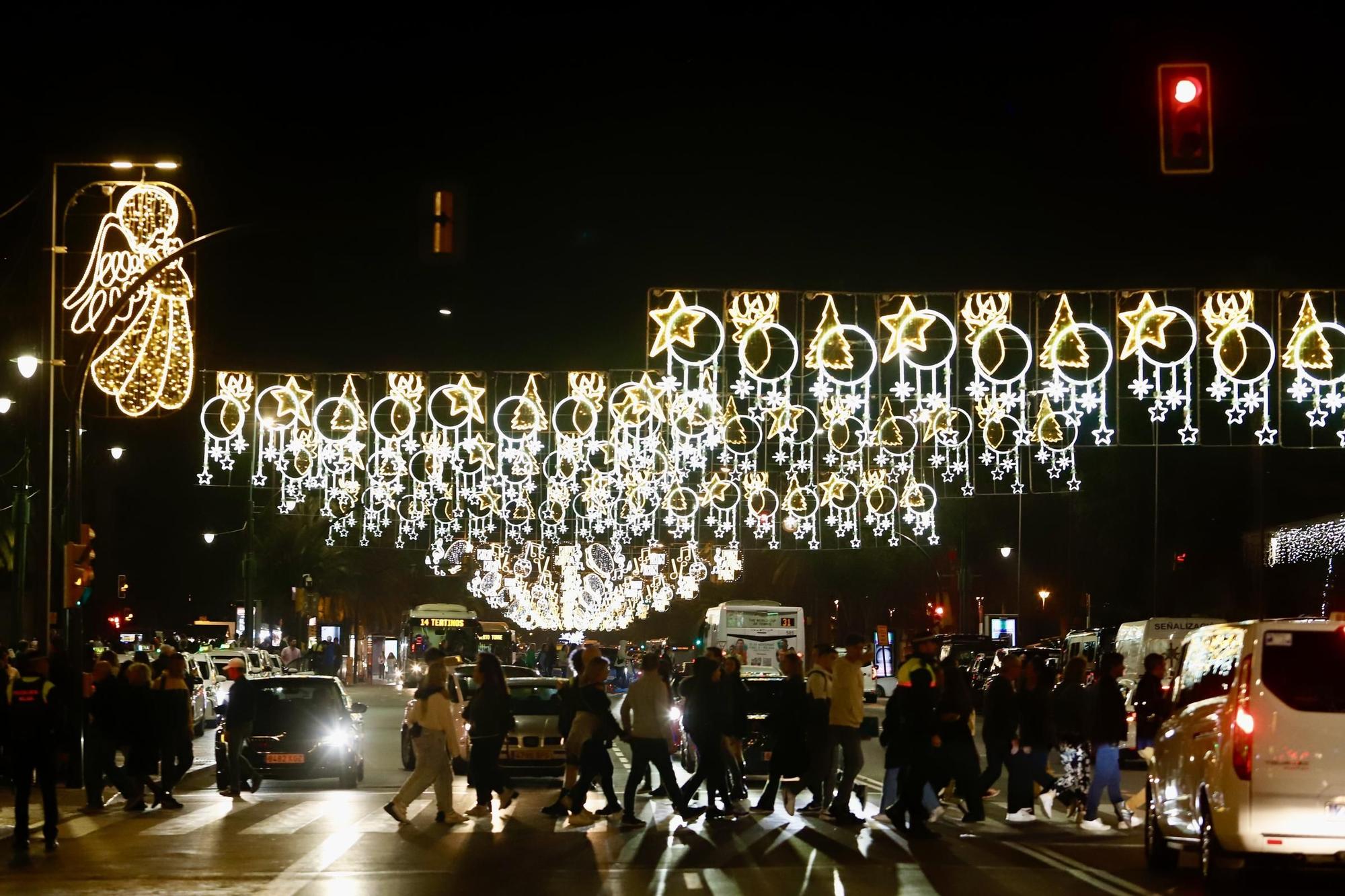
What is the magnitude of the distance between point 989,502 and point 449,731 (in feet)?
185

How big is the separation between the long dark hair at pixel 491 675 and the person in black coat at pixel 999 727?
5.11m

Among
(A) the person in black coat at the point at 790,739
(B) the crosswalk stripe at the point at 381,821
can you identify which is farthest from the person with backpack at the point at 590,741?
(B) the crosswalk stripe at the point at 381,821

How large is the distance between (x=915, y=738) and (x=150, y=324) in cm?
1134

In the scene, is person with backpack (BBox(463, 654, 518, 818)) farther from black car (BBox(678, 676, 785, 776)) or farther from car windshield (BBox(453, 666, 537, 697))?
car windshield (BBox(453, 666, 537, 697))

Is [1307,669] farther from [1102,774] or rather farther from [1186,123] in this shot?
[1102,774]

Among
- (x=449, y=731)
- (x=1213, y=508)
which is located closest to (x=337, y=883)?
(x=449, y=731)

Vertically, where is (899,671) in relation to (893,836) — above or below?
above

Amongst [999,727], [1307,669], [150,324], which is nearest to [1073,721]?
[999,727]

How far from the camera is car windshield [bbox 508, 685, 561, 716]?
82.7 feet

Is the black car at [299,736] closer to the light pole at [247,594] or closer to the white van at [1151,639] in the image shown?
the white van at [1151,639]

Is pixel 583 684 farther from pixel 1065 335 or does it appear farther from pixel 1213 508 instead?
pixel 1213 508

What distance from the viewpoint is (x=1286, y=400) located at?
1767 inches

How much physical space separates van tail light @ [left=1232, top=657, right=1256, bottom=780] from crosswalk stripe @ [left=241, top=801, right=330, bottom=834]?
9.35 meters

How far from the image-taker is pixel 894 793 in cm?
2017
